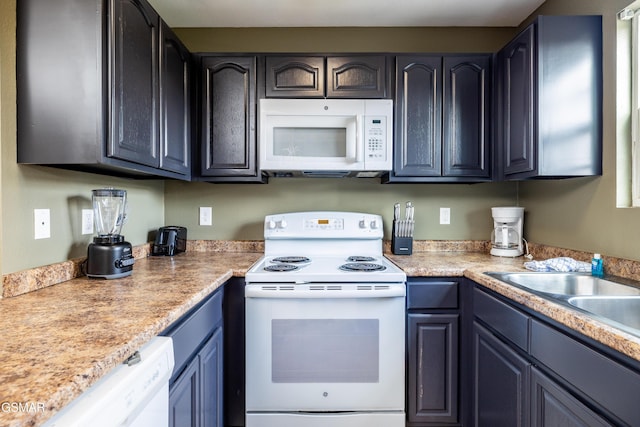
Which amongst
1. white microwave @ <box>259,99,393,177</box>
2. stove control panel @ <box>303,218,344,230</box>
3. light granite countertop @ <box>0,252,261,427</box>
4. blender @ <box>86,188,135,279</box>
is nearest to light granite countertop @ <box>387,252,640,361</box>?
stove control panel @ <box>303,218,344,230</box>

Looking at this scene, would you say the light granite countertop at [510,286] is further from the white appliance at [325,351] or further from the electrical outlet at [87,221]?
the electrical outlet at [87,221]

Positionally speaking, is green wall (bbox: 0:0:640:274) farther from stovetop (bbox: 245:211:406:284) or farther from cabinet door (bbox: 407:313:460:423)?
cabinet door (bbox: 407:313:460:423)

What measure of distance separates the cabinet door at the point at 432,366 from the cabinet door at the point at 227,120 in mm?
1260

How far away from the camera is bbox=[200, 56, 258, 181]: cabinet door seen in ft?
6.61

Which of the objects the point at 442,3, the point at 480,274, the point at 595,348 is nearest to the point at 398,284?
the point at 480,274

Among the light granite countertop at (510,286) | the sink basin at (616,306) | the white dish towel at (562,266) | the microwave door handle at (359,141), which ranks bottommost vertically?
the sink basin at (616,306)

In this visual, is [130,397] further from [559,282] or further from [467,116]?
[467,116]

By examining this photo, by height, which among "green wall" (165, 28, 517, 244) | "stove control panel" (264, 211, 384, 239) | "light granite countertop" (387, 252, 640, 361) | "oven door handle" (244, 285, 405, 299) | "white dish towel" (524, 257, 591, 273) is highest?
"green wall" (165, 28, 517, 244)

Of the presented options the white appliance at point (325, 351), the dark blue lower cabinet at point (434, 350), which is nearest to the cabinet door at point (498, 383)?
the dark blue lower cabinet at point (434, 350)

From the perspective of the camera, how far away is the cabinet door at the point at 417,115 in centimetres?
202

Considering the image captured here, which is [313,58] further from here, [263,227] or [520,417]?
[520,417]

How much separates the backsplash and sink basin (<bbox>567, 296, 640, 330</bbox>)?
0.33 meters

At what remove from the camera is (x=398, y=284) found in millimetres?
1645

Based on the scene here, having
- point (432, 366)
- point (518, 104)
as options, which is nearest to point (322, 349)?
point (432, 366)
